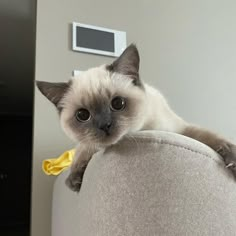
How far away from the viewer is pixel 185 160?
54cm

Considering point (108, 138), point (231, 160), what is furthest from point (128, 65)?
point (231, 160)

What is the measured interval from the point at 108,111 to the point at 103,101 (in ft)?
0.09

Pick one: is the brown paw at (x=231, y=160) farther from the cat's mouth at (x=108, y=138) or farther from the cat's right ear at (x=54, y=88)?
the cat's right ear at (x=54, y=88)

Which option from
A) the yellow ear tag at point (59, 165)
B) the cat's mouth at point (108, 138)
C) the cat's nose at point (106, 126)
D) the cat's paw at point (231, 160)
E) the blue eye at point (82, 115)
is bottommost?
the yellow ear tag at point (59, 165)

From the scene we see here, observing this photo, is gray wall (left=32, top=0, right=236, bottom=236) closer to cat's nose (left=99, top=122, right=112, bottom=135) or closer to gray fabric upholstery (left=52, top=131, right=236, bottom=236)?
cat's nose (left=99, top=122, right=112, bottom=135)

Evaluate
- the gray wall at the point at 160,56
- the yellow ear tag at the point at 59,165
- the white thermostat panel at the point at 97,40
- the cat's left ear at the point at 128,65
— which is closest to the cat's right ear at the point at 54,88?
the cat's left ear at the point at 128,65

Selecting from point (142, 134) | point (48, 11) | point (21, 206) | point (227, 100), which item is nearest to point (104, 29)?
point (48, 11)

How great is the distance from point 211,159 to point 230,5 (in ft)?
5.78

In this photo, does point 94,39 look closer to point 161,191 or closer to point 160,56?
point 160,56

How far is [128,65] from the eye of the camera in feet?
2.69

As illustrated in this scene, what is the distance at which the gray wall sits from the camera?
1444mm

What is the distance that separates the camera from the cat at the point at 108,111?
71 centimetres

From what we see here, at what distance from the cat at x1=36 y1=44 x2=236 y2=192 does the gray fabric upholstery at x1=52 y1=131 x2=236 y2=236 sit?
0.32ft

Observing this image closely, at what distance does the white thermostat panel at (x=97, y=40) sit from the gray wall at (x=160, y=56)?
31 millimetres
